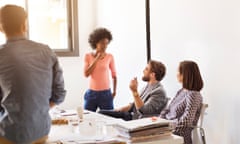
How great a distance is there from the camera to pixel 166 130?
2029 millimetres

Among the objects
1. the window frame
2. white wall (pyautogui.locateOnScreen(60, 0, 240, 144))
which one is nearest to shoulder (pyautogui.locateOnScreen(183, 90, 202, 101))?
white wall (pyautogui.locateOnScreen(60, 0, 240, 144))

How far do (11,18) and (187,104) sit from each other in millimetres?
1545

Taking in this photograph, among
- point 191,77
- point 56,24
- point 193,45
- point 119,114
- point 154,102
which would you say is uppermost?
point 56,24

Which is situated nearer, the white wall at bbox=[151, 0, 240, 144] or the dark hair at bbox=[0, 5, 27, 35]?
the dark hair at bbox=[0, 5, 27, 35]

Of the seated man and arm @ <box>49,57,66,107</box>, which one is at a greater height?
arm @ <box>49,57,66,107</box>

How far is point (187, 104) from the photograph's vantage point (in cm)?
278

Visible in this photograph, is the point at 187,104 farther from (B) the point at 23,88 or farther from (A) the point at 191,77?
(B) the point at 23,88

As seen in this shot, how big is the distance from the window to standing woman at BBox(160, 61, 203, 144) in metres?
2.86

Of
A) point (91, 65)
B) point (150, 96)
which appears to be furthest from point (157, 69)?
point (91, 65)

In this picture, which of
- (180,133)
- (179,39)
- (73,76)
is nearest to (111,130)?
(180,133)

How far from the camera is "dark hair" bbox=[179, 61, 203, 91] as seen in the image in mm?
2863

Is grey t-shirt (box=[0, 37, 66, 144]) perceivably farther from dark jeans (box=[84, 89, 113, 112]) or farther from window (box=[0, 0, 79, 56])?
window (box=[0, 0, 79, 56])

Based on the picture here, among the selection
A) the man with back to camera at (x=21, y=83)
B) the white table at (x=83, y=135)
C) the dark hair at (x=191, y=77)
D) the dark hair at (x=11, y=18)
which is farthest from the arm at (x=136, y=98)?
the dark hair at (x=11, y=18)

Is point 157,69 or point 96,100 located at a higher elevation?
point 157,69
